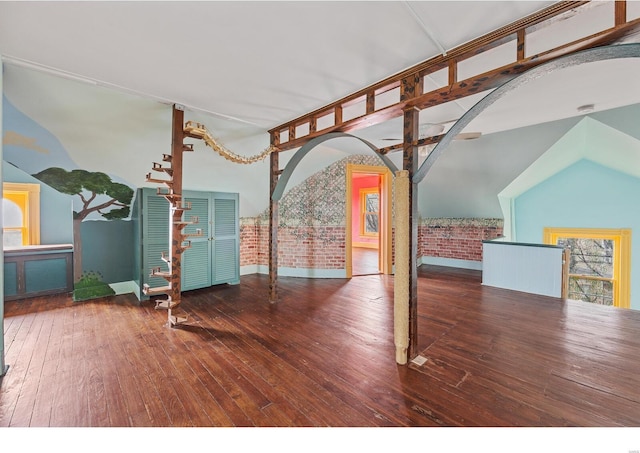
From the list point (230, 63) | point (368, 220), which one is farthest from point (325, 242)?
point (368, 220)

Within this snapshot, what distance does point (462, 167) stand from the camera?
16.3 feet

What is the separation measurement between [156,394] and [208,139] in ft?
8.16

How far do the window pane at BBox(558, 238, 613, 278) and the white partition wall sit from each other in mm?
1864

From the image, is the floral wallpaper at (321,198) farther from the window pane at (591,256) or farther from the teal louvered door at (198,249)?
the window pane at (591,256)

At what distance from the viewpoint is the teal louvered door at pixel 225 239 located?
4.48 meters

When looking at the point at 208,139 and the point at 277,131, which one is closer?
the point at 208,139

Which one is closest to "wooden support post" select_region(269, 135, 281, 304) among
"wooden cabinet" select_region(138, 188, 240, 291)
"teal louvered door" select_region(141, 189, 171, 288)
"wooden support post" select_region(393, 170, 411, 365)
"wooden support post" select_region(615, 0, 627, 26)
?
"wooden cabinet" select_region(138, 188, 240, 291)

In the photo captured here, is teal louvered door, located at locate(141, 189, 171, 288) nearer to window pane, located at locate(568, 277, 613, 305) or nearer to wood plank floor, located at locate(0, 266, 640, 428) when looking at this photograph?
wood plank floor, located at locate(0, 266, 640, 428)

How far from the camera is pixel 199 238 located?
14.0 ft

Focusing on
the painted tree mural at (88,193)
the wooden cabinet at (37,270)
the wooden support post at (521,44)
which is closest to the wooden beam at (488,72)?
the wooden support post at (521,44)

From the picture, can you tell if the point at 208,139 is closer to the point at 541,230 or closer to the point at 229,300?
the point at 229,300

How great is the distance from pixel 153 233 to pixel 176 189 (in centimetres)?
133

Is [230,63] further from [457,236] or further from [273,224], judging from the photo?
[457,236]
